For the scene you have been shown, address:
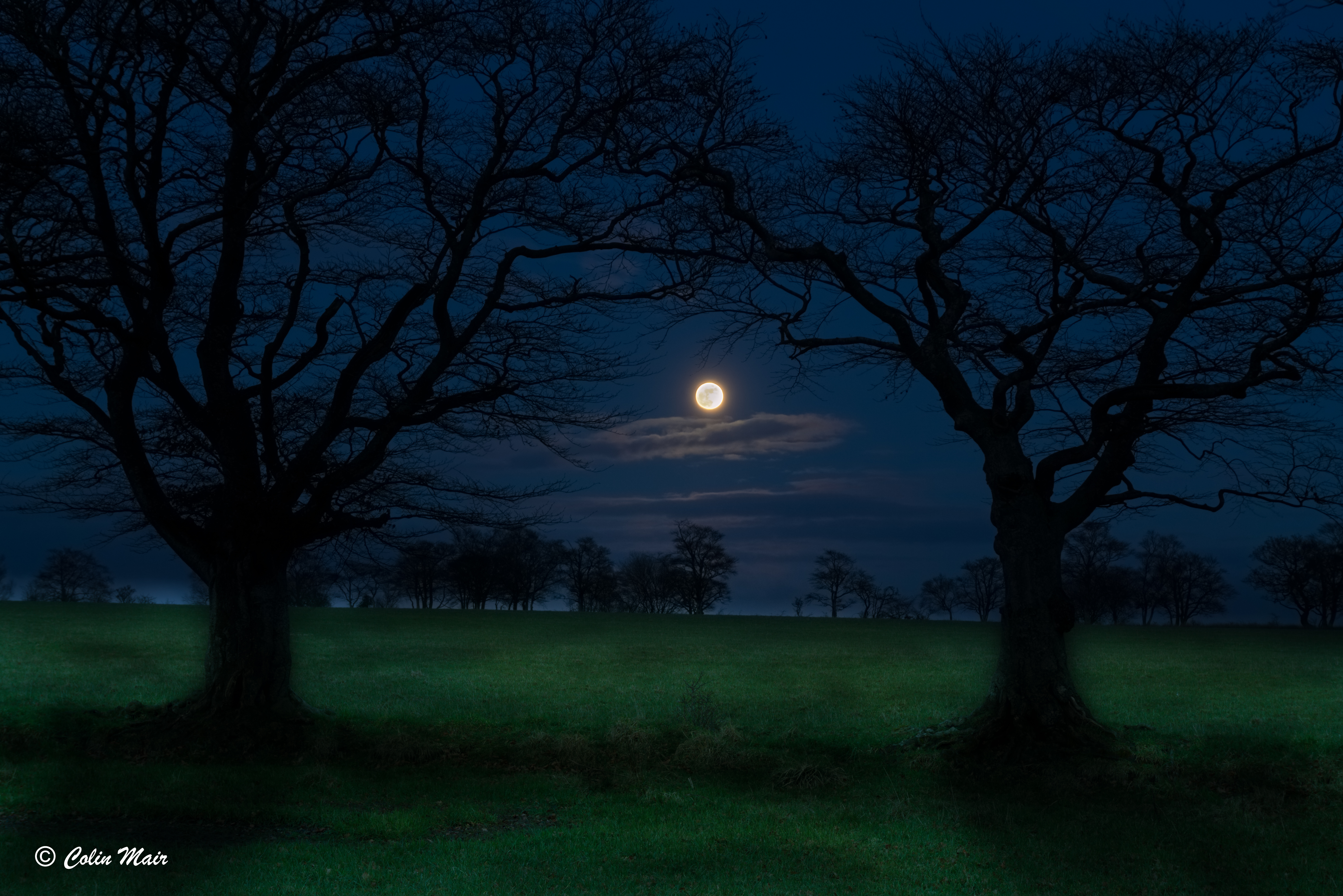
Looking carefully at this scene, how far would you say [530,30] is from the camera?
18.7 meters

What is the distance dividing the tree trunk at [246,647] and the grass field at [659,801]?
1.09 meters

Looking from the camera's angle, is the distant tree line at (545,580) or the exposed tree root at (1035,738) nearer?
the exposed tree root at (1035,738)

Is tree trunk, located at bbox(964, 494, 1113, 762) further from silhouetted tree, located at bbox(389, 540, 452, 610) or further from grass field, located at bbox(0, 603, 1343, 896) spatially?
silhouetted tree, located at bbox(389, 540, 452, 610)

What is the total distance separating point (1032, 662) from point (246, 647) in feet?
42.6

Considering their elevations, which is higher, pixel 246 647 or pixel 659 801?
pixel 246 647

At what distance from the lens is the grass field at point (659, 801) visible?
10.6 m

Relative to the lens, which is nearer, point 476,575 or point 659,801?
point 659,801

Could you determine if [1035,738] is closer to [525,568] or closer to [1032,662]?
[1032,662]

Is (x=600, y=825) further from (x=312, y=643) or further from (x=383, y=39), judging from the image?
(x=312, y=643)

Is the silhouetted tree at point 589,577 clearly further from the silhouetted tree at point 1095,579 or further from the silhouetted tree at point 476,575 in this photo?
the silhouetted tree at point 1095,579

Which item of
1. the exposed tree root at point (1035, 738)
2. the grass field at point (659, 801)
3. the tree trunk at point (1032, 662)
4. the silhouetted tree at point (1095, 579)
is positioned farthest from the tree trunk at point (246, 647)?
the silhouetted tree at point (1095, 579)

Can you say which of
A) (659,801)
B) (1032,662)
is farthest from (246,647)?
(1032,662)

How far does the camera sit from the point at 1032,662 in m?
16.4

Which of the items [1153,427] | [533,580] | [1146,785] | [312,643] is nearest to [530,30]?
[1153,427]
